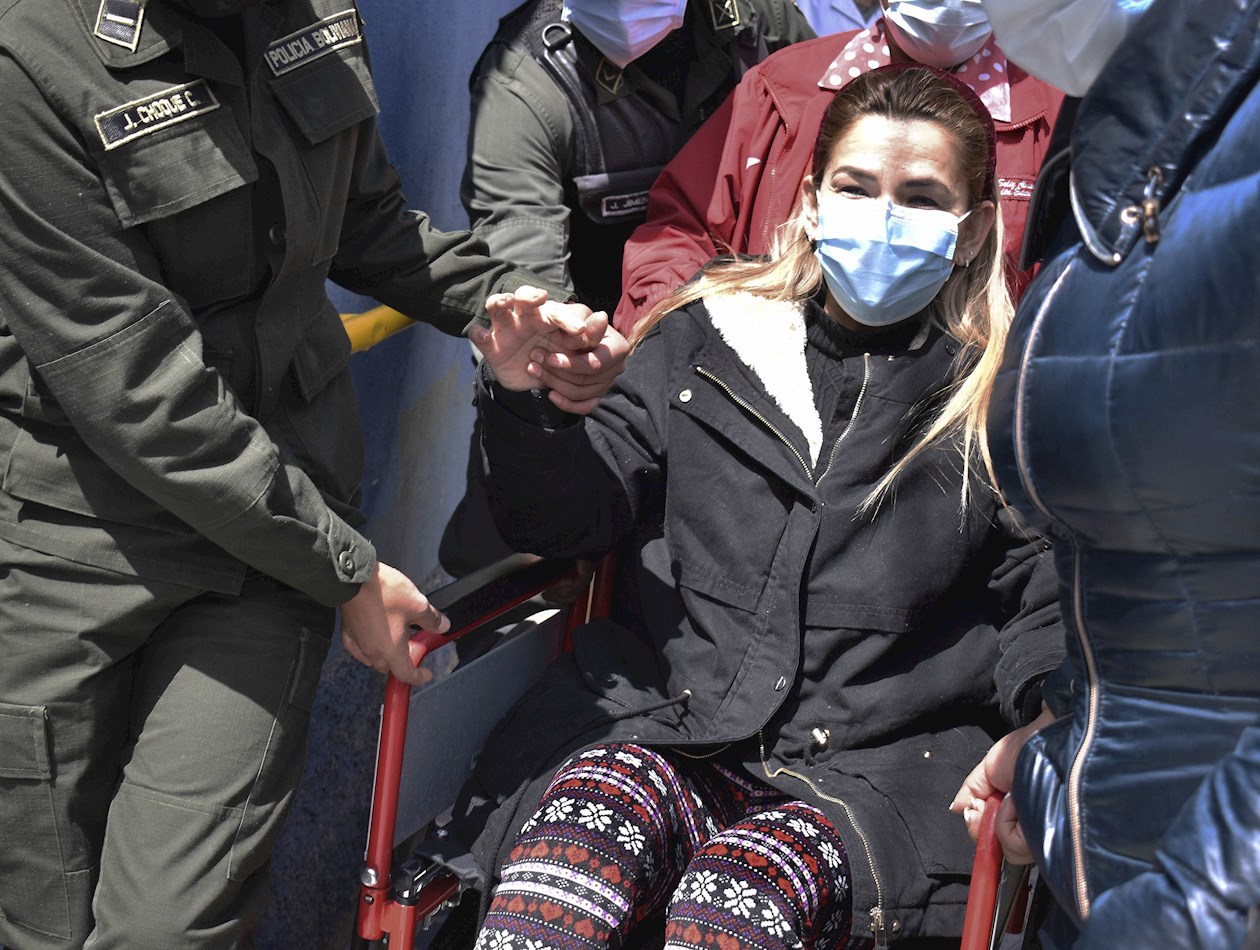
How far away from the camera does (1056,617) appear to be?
2.09 metres

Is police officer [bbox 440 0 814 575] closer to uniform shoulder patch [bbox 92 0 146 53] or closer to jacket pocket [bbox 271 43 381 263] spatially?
jacket pocket [bbox 271 43 381 263]

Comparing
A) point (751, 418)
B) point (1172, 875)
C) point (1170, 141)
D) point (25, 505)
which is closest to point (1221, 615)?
point (1172, 875)

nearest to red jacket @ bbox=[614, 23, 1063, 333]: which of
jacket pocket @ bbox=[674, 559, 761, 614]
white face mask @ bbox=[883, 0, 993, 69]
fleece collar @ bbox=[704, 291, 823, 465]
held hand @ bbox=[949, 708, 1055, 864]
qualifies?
white face mask @ bbox=[883, 0, 993, 69]

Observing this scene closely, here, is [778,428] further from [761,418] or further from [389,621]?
[389,621]

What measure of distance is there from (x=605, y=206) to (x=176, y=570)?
4.86 feet

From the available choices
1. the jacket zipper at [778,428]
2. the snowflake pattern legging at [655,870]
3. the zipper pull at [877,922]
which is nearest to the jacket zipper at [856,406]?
the jacket zipper at [778,428]

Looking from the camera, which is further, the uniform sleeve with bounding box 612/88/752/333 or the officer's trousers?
the uniform sleeve with bounding box 612/88/752/333

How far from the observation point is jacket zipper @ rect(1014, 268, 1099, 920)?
1.31 metres

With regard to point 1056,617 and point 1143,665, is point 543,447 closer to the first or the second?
point 1056,617

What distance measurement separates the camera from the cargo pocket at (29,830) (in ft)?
6.03

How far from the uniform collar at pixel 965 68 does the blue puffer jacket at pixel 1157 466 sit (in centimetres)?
162

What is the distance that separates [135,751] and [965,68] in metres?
2.11

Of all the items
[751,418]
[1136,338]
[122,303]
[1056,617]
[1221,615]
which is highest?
[1136,338]

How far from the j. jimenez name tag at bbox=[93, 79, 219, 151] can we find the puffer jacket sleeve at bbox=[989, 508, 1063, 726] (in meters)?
1.34
